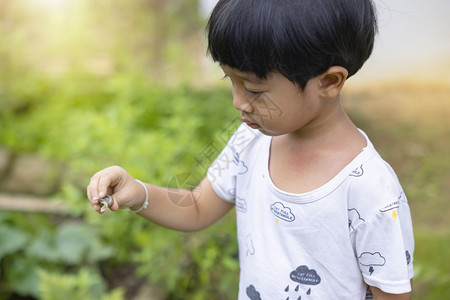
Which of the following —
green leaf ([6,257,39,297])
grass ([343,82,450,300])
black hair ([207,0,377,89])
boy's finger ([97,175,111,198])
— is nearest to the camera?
black hair ([207,0,377,89])

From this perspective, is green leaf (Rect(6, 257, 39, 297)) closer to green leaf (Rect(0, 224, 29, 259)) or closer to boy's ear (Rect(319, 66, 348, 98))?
green leaf (Rect(0, 224, 29, 259))

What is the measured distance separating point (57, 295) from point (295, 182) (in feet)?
4.13

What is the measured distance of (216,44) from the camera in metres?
1.10

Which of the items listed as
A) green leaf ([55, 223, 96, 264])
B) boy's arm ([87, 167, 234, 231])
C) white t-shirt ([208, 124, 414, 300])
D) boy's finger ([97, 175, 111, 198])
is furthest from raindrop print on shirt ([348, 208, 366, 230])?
green leaf ([55, 223, 96, 264])

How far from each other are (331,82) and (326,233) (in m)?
Answer: 0.33

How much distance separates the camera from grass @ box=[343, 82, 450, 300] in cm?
226

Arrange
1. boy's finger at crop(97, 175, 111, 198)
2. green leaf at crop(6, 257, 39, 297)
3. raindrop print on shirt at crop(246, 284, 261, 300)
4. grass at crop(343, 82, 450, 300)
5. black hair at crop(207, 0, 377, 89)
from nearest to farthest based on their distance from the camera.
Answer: black hair at crop(207, 0, 377, 89)
boy's finger at crop(97, 175, 111, 198)
raindrop print on shirt at crop(246, 284, 261, 300)
grass at crop(343, 82, 450, 300)
green leaf at crop(6, 257, 39, 297)

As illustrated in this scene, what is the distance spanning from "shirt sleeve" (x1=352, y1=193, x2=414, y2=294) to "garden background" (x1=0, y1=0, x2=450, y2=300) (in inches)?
20.7

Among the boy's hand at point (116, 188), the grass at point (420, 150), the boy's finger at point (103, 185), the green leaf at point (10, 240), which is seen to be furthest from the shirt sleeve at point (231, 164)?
the green leaf at point (10, 240)

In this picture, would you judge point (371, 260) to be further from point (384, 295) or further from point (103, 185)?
point (103, 185)

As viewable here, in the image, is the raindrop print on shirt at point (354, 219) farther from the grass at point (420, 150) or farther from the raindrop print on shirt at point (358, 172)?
the grass at point (420, 150)

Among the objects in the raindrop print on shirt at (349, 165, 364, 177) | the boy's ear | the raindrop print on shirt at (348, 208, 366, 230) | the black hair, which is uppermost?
the black hair

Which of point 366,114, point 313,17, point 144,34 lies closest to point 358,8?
point 313,17

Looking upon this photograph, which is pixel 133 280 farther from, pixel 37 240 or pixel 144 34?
pixel 144 34
